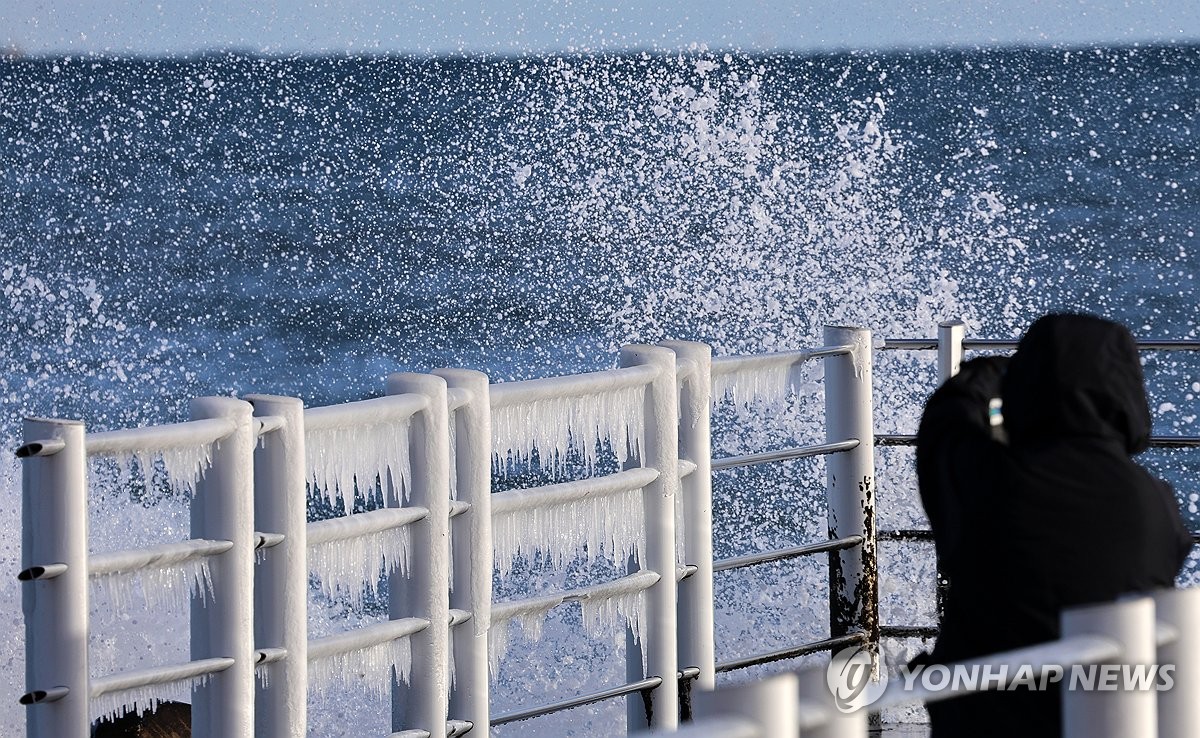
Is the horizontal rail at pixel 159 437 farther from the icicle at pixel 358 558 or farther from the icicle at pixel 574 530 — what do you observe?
the icicle at pixel 574 530

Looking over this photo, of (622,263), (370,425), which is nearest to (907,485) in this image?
(370,425)

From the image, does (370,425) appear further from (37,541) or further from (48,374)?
(48,374)

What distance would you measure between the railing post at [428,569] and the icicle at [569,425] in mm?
236

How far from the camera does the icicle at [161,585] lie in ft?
9.49

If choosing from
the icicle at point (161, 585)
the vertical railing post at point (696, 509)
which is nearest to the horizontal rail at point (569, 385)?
the vertical railing post at point (696, 509)

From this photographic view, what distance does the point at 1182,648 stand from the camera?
1939mm

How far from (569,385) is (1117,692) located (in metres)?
1.89

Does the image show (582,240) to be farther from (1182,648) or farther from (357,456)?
(1182,648)

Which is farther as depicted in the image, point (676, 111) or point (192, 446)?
point (676, 111)

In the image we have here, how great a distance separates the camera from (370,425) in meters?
3.24

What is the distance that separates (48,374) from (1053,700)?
27757 mm

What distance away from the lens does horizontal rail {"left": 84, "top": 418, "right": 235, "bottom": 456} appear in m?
2.80

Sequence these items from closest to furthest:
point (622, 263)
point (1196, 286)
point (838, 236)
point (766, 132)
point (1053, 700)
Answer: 1. point (1053, 700)
2. point (1196, 286)
3. point (838, 236)
4. point (622, 263)
5. point (766, 132)

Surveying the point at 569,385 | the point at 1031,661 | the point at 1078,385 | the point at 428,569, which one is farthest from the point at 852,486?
the point at 1031,661
